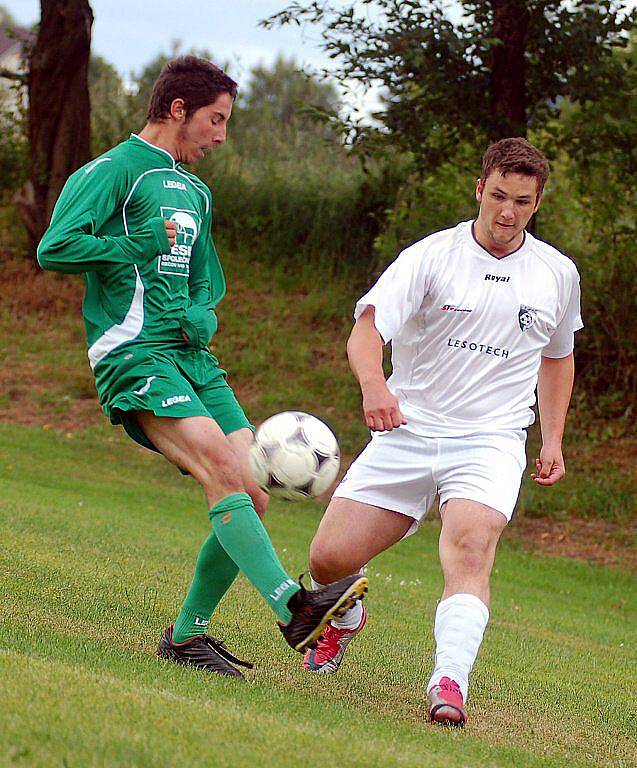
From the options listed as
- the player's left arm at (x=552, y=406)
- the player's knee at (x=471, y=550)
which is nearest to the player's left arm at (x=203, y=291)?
the player's knee at (x=471, y=550)

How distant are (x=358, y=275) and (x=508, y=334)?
16575mm

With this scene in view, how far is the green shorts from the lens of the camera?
204 inches

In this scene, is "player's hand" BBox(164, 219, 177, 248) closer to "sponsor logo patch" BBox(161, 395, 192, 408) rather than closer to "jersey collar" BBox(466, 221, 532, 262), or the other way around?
"sponsor logo patch" BBox(161, 395, 192, 408)

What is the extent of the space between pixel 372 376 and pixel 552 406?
1349mm

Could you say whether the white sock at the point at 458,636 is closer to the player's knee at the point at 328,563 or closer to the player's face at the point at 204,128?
the player's knee at the point at 328,563

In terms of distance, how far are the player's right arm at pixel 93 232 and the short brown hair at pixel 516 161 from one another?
1556 millimetres

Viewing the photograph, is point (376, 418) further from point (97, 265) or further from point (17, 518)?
point (17, 518)

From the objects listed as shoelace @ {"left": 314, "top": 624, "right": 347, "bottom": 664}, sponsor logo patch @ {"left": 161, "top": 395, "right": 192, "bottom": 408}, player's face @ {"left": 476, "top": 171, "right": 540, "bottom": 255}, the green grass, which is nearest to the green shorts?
sponsor logo patch @ {"left": 161, "top": 395, "right": 192, "bottom": 408}

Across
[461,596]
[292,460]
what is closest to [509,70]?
[292,460]

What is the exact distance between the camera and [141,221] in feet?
17.7

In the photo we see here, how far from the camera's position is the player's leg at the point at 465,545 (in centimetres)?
488

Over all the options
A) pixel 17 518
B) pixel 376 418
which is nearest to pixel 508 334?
pixel 376 418

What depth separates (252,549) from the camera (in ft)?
16.4

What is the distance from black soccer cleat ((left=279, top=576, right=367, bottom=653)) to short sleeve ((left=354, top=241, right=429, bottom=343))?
117cm
